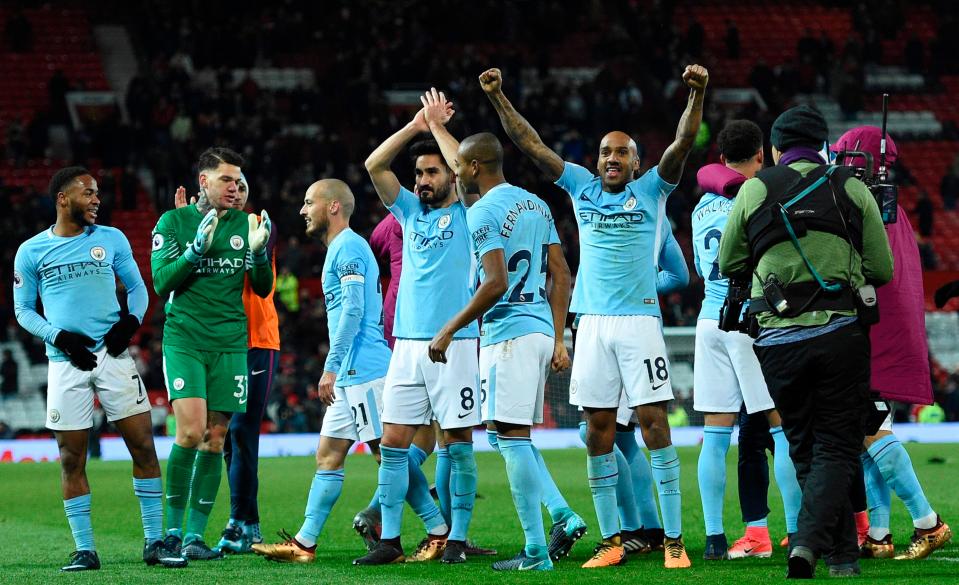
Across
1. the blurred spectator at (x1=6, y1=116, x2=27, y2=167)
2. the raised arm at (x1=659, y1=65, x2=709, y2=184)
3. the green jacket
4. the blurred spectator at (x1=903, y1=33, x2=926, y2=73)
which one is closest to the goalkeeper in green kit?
the raised arm at (x1=659, y1=65, x2=709, y2=184)

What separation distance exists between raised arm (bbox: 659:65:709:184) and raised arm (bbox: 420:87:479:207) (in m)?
1.23

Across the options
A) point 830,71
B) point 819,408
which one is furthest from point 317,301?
point 819,408

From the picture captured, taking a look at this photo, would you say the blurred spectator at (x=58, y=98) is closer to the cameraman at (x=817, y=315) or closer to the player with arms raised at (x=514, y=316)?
the player with arms raised at (x=514, y=316)

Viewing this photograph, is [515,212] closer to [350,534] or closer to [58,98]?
[350,534]

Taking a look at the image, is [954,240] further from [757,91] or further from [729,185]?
[729,185]

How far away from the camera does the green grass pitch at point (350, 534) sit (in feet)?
24.0

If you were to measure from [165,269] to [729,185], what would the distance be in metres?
3.52

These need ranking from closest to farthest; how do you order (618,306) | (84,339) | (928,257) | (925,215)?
(618,306) → (84,339) → (928,257) → (925,215)

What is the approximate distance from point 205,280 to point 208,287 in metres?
0.05

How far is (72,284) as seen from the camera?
27.9 feet

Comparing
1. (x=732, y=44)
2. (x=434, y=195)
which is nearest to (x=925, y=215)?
(x=732, y=44)

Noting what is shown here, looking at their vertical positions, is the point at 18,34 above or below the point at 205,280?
above

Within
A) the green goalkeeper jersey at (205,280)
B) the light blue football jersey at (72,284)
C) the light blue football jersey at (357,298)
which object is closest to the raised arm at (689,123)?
the light blue football jersey at (357,298)

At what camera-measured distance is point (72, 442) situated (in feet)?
27.3
